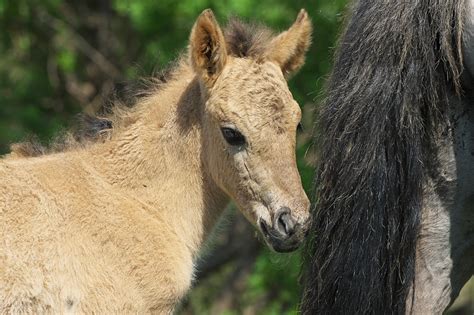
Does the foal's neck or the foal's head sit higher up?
the foal's head

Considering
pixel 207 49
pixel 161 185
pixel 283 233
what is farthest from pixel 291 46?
pixel 283 233

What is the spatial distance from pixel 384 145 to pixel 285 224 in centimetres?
62

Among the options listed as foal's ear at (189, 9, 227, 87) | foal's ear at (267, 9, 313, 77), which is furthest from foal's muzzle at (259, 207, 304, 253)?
foal's ear at (267, 9, 313, 77)

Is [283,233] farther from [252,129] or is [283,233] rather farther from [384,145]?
[384,145]

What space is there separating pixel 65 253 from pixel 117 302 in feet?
1.07

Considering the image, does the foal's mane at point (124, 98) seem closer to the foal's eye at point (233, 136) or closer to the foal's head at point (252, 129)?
the foal's head at point (252, 129)

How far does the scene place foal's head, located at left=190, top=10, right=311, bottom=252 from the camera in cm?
450

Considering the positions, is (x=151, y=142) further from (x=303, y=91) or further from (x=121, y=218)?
(x=303, y=91)

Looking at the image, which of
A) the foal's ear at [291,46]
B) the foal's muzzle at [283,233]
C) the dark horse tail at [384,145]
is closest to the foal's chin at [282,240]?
the foal's muzzle at [283,233]

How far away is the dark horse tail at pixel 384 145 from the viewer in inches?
160

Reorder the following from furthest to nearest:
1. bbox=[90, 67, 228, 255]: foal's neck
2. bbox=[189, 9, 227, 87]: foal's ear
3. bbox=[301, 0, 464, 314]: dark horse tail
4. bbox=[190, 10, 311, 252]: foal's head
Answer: bbox=[90, 67, 228, 255]: foal's neck
bbox=[189, 9, 227, 87]: foal's ear
bbox=[190, 10, 311, 252]: foal's head
bbox=[301, 0, 464, 314]: dark horse tail

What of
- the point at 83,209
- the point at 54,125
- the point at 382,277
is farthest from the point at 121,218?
the point at 54,125

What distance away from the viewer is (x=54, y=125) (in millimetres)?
10297

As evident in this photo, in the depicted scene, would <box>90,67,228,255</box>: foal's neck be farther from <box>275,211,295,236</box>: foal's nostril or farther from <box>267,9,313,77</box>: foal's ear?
<box>275,211,295,236</box>: foal's nostril
